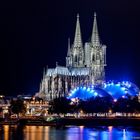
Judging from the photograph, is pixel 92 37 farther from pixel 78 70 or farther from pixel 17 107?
pixel 17 107

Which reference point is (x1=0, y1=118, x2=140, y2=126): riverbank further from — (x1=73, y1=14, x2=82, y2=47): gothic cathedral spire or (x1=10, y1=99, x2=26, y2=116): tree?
(x1=73, y1=14, x2=82, y2=47): gothic cathedral spire

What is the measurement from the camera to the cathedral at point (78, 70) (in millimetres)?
159250

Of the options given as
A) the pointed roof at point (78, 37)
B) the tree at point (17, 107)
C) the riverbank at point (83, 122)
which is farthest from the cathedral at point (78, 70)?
the riverbank at point (83, 122)

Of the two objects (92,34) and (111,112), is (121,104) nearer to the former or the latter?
(111,112)

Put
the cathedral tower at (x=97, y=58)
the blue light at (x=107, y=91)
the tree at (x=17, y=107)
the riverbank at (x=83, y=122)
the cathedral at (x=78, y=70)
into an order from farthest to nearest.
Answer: the cathedral tower at (x=97, y=58) → the cathedral at (x=78, y=70) → the blue light at (x=107, y=91) → the tree at (x=17, y=107) → the riverbank at (x=83, y=122)

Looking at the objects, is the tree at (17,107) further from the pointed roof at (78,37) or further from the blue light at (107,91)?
the pointed roof at (78,37)

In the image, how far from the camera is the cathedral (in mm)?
159250

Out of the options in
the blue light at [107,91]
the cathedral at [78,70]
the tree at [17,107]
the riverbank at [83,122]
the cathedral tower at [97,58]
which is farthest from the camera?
the cathedral tower at [97,58]

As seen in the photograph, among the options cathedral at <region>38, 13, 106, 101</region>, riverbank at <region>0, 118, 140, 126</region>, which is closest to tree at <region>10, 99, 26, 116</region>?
cathedral at <region>38, 13, 106, 101</region>

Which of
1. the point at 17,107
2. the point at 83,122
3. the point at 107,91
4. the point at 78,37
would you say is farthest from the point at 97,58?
the point at 83,122

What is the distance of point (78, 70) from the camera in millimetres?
162000

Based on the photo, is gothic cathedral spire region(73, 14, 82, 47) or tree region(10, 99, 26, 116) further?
gothic cathedral spire region(73, 14, 82, 47)

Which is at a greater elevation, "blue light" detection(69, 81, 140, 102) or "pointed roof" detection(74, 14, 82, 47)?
"pointed roof" detection(74, 14, 82, 47)

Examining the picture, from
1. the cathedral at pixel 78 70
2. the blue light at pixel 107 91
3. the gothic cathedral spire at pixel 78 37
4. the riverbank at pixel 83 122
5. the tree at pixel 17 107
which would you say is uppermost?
the gothic cathedral spire at pixel 78 37
